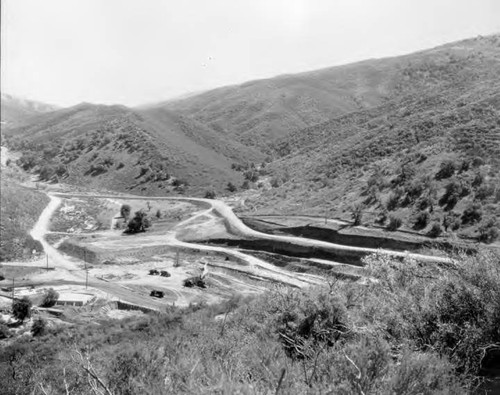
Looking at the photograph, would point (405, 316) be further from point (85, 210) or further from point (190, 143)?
point (190, 143)

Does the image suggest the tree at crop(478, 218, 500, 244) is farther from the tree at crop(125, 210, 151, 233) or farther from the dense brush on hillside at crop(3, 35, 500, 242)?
the tree at crop(125, 210, 151, 233)

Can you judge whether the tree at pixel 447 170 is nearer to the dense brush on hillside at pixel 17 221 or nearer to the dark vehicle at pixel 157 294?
the dark vehicle at pixel 157 294

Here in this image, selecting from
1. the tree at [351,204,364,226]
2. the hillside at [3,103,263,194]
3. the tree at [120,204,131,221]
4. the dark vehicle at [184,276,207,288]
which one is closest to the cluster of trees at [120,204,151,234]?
the tree at [120,204,131,221]

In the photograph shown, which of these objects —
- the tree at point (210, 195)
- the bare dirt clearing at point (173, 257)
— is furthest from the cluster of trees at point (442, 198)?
the tree at point (210, 195)

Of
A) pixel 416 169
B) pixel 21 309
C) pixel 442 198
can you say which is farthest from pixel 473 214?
pixel 21 309

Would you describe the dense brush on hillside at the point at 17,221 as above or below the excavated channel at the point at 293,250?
above

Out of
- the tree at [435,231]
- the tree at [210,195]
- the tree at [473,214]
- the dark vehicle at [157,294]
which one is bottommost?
the dark vehicle at [157,294]
